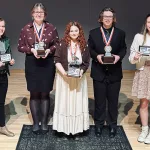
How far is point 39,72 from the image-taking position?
3980 millimetres

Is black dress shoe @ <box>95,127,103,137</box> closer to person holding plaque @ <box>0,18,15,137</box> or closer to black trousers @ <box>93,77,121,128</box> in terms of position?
black trousers @ <box>93,77,121,128</box>

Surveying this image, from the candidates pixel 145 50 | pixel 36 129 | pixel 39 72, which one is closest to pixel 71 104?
pixel 39 72

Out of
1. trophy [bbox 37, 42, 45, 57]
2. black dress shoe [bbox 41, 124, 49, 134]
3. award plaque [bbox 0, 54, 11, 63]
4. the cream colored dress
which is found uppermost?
trophy [bbox 37, 42, 45, 57]

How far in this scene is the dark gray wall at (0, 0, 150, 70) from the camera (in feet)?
23.5

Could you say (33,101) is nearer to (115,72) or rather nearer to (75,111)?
(75,111)

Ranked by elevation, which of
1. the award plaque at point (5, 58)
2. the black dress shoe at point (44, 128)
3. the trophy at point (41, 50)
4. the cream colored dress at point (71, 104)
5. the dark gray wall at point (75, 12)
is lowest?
the black dress shoe at point (44, 128)

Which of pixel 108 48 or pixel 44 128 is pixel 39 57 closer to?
pixel 108 48

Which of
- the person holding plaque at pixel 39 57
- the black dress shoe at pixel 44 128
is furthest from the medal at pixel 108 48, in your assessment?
the black dress shoe at pixel 44 128

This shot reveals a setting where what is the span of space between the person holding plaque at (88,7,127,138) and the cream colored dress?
21 centimetres

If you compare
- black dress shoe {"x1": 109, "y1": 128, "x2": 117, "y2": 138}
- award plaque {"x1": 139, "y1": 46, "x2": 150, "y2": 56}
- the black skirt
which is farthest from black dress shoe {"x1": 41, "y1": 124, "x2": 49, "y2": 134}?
award plaque {"x1": 139, "y1": 46, "x2": 150, "y2": 56}

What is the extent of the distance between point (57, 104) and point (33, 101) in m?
0.44

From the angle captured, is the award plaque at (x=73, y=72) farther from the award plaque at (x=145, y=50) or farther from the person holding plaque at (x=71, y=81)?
the award plaque at (x=145, y=50)

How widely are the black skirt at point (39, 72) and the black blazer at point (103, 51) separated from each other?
541 mm

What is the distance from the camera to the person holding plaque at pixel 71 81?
3625mm
